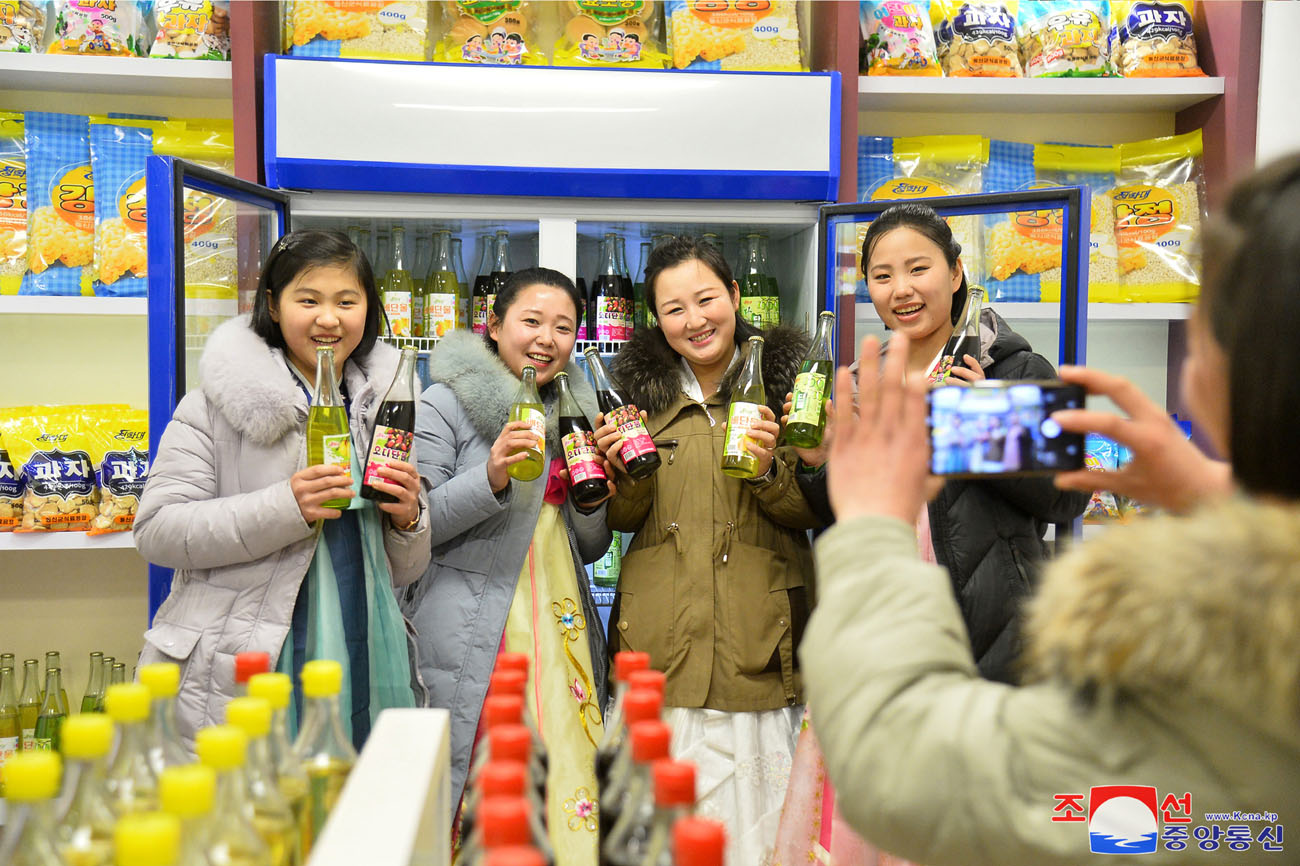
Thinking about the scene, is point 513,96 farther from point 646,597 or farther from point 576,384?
point 646,597

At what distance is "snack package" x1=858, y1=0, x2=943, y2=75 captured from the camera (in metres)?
2.67

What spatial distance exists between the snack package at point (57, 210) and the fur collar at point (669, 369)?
1.46m

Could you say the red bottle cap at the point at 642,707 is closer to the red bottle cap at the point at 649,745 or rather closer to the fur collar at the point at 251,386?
the red bottle cap at the point at 649,745

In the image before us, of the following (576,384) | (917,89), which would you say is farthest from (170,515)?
(917,89)

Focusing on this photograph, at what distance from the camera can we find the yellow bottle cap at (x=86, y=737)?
76cm

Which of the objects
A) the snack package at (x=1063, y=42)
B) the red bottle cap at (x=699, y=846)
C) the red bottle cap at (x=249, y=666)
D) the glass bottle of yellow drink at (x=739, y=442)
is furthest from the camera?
the snack package at (x=1063, y=42)

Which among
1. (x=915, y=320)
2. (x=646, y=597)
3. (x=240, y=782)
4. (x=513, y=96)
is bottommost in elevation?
(x=646, y=597)

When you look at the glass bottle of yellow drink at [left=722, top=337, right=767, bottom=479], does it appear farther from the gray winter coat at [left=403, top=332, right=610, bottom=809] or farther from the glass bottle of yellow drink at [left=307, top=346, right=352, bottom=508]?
the glass bottle of yellow drink at [left=307, top=346, right=352, bottom=508]

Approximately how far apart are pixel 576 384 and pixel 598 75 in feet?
2.61

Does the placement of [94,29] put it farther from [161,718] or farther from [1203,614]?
[1203,614]

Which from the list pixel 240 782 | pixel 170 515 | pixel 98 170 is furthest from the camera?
pixel 98 170

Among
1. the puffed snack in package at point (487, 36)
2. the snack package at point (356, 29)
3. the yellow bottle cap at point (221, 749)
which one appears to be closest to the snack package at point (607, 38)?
the puffed snack in package at point (487, 36)

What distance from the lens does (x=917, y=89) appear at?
2.66 metres

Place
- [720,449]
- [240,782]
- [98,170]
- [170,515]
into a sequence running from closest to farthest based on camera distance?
1. [240,782]
2. [170,515]
3. [720,449]
4. [98,170]
